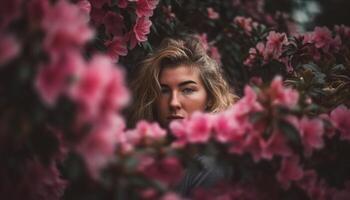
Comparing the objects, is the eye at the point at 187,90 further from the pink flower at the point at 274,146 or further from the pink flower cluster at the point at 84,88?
the pink flower cluster at the point at 84,88

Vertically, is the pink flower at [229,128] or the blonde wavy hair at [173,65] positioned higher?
the blonde wavy hair at [173,65]

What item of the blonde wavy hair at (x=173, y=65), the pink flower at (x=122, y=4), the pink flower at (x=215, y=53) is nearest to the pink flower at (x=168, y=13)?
the blonde wavy hair at (x=173, y=65)

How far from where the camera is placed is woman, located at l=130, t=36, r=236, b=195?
270 cm

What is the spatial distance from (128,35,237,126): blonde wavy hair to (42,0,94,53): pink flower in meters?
1.48

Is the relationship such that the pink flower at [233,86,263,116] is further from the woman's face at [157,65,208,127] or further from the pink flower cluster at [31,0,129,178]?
the woman's face at [157,65,208,127]

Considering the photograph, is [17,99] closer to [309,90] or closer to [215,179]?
[215,179]

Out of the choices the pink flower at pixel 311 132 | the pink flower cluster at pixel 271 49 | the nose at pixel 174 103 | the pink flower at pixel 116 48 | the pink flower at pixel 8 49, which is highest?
the pink flower cluster at pixel 271 49

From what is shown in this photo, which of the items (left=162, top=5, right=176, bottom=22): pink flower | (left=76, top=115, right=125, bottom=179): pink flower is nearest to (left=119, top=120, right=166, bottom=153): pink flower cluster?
(left=76, top=115, right=125, bottom=179): pink flower

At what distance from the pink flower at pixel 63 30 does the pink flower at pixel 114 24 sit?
4.31ft

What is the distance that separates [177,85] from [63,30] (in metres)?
1.45

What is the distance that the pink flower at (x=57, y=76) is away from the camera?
4.13 feet

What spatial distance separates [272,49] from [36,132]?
2129 mm

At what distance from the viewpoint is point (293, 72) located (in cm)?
299

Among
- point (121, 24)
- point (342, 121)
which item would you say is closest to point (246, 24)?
point (121, 24)
